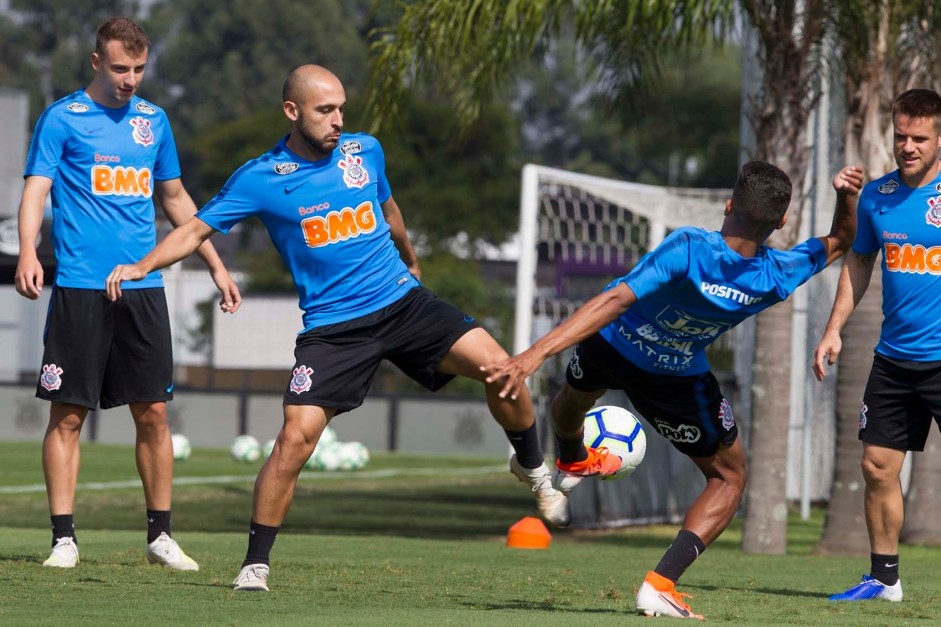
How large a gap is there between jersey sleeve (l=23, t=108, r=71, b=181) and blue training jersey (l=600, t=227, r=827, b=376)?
111 inches

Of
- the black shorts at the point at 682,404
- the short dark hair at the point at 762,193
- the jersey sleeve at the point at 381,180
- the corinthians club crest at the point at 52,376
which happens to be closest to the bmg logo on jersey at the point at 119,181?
the corinthians club crest at the point at 52,376

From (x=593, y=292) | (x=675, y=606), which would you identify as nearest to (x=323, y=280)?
(x=675, y=606)

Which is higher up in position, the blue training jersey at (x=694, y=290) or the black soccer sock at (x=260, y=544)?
the blue training jersey at (x=694, y=290)

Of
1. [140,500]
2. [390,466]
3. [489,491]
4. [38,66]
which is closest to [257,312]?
[390,466]

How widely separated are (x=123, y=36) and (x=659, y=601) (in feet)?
12.0

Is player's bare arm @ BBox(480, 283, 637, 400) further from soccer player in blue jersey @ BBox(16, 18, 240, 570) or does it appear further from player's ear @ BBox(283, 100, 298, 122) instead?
soccer player in blue jersey @ BBox(16, 18, 240, 570)

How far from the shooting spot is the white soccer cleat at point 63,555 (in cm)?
750

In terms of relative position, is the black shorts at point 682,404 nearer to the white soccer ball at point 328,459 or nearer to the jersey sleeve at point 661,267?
the jersey sleeve at point 661,267

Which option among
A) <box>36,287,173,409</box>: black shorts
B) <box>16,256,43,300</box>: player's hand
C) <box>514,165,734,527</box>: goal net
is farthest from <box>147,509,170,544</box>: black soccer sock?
<box>514,165,734,527</box>: goal net

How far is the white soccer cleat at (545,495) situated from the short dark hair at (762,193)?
1.75 m

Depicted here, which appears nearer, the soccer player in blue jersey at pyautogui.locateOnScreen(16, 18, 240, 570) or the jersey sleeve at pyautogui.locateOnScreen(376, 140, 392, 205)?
the jersey sleeve at pyautogui.locateOnScreen(376, 140, 392, 205)

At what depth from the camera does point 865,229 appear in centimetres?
743

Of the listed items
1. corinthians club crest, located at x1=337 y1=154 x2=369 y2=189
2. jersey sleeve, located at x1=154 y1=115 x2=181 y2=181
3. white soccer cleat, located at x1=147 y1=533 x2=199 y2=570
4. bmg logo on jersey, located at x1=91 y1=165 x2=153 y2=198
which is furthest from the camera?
jersey sleeve, located at x1=154 y1=115 x2=181 y2=181

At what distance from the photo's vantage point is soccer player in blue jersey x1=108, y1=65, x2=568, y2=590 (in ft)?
22.0
